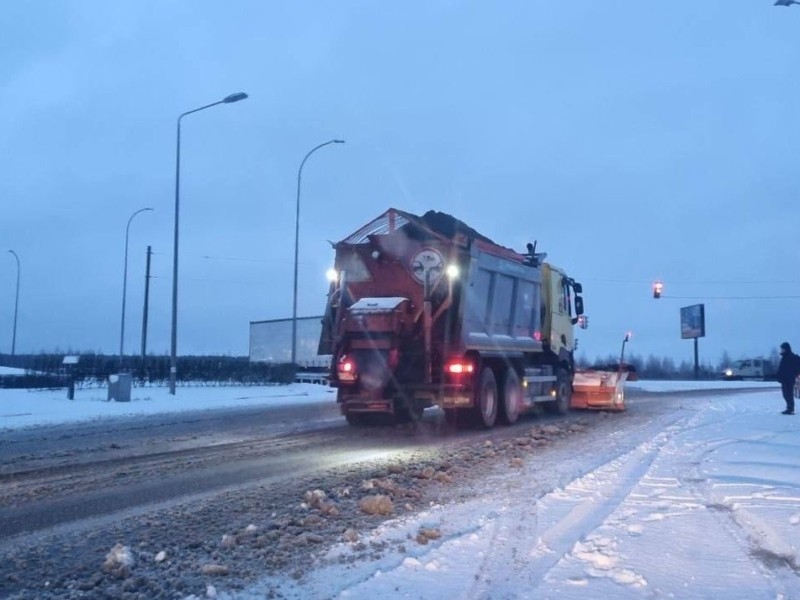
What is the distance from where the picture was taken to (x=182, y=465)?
1195 centimetres

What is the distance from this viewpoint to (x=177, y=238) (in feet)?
96.3

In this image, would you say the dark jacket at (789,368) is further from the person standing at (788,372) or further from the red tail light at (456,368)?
the red tail light at (456,368)

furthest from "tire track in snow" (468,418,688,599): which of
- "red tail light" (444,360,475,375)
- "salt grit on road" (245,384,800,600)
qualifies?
"red tail light" (444,360,475,375)

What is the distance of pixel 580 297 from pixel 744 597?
716 inches

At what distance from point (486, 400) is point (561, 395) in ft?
17.6

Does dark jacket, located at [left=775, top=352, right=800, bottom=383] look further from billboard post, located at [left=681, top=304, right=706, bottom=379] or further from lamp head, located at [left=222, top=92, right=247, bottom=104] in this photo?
billboard post, located at [left=681, top=304, right=706, bottom=379]

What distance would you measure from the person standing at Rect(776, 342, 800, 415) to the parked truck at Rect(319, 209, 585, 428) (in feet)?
20.6

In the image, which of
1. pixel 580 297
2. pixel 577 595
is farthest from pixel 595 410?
pixel 577 595

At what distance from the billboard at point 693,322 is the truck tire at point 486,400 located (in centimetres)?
5861

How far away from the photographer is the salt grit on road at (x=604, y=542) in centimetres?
589

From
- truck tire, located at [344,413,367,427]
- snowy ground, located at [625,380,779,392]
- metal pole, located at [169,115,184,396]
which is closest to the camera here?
truck tire, located at [344,413,367,427]

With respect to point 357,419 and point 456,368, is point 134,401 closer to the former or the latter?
point 357,419

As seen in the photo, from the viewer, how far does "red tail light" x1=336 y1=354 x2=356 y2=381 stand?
16.4m

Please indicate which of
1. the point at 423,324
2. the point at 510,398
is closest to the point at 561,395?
the point at 510,398
